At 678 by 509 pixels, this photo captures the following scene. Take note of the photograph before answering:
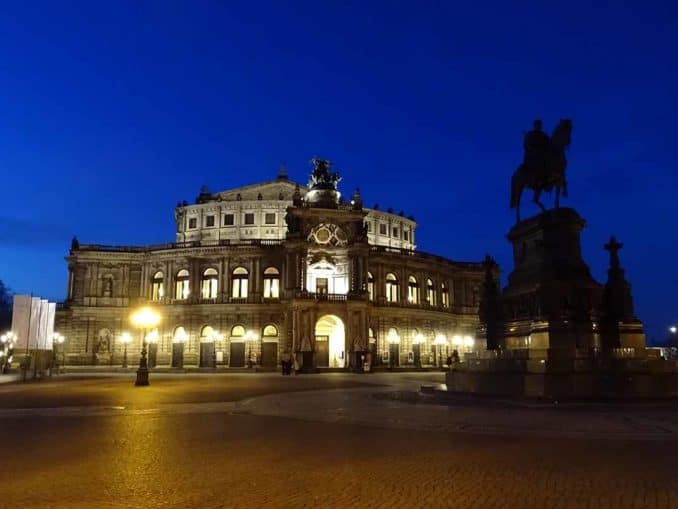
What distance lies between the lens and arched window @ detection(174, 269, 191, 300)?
71125 mm

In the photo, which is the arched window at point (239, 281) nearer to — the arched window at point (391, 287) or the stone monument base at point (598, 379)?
the arched window at point (391, 287)

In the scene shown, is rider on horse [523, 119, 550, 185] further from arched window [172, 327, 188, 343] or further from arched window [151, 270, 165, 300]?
arched window [151, 270, 165, 300]

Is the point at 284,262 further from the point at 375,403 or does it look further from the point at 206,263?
the point at 375,403

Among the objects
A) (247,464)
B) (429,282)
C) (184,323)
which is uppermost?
(429,282)

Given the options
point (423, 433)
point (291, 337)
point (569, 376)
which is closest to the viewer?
point (423, 433)

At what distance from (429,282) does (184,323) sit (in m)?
30.7

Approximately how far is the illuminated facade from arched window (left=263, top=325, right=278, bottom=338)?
4.5 inches

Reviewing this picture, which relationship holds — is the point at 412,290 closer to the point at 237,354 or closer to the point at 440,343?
the point at 440,343

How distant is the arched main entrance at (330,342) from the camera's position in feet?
215

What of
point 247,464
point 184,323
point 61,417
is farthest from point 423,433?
point 184,323

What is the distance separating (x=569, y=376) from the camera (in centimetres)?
1822

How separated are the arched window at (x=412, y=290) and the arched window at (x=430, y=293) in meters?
1.73

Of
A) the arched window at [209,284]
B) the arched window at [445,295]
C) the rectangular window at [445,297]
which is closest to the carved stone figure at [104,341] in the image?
the arched window at [209,284]

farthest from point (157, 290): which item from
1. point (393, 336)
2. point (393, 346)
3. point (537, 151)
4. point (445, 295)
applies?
point (537, 151)
